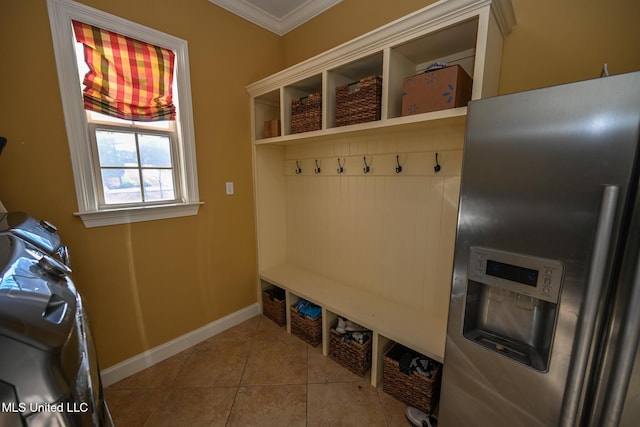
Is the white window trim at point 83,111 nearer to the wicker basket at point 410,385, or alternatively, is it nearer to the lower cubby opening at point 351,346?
the lower cubby opening at point 351,346

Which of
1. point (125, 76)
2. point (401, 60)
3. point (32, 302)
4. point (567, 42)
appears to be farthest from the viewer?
point (125, 76)

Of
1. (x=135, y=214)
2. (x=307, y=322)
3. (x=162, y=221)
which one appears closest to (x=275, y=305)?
(x=307, y=322)

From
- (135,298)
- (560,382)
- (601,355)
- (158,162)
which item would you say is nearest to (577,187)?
(601,355)

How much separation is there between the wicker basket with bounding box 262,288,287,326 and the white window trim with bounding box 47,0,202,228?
43.7 inches

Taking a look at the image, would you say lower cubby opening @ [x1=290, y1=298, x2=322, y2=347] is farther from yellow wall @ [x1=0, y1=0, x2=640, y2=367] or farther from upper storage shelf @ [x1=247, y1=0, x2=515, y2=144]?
upper storage shelf @ [x1=247, y1=0, x2=515, y2=144]

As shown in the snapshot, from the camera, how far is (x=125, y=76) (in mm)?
1624

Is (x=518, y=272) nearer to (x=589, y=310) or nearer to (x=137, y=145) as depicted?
(x=589, y=310)

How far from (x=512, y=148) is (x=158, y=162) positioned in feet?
6.86

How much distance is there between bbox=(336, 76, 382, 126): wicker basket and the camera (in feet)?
4.83

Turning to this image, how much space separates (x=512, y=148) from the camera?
850 mm

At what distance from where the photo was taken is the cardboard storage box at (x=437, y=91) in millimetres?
1196

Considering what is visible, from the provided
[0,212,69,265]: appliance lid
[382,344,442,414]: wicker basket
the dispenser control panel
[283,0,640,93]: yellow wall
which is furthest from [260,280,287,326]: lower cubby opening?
[283,0,640,93]: yellow wall

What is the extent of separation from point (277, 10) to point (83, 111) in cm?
168

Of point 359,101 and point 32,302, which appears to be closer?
point 32,302
